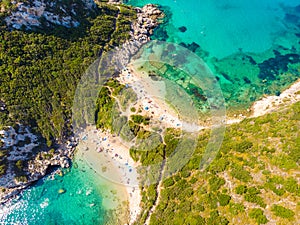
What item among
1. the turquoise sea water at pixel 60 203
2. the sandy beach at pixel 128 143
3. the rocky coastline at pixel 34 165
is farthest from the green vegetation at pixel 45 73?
the turquoise sea water at pixel 60 203

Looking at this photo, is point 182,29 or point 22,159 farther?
point 182,29

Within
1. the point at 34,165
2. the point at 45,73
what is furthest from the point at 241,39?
the point at 34,165

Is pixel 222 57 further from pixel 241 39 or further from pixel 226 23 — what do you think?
pixel 226 23

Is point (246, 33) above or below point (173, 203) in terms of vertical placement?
above

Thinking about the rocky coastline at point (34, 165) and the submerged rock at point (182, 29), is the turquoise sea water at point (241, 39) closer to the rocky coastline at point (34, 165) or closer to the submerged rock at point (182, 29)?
the submerged rock at point (182, 29)

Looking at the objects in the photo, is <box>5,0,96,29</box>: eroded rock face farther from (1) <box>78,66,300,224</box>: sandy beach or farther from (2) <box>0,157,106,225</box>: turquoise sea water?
(2) <box>0,157,106,225</box>: turquoise sea water

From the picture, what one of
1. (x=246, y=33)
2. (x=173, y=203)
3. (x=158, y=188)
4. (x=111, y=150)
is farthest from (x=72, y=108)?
(x=246, y=33)

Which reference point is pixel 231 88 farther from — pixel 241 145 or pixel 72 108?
pixel 72 108

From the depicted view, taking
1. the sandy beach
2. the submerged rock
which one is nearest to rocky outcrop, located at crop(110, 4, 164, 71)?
the sandy beach
